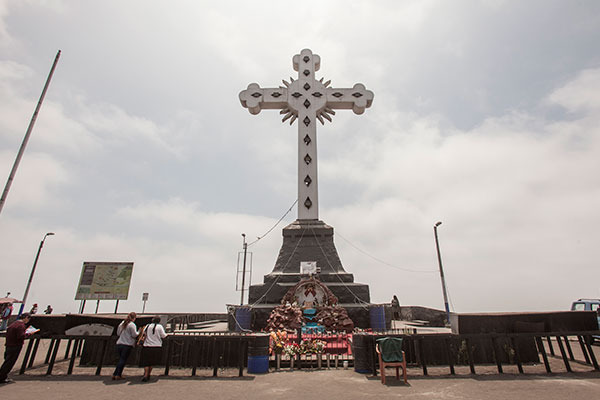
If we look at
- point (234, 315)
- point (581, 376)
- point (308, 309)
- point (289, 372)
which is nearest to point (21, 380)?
point (289, 372)

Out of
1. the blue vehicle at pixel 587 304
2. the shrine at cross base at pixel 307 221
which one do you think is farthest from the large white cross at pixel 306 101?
the blue vehicle at pixel 587 304

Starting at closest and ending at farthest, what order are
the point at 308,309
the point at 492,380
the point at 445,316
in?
1. the point at 492,380
2. the point at 308,309
3. the point at 445,316

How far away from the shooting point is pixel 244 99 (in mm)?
21547

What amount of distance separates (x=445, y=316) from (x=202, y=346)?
59.2 feet

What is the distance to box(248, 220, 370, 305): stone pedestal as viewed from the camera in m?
15.7

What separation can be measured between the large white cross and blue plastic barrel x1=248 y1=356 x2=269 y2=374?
13.3 m

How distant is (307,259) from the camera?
1739cm

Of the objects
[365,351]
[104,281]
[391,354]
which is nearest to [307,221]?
[365,351]

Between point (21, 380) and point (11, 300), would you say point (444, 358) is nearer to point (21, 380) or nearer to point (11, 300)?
point (21, 380)

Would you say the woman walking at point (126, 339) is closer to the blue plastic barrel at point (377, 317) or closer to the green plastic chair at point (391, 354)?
the green plastic chair at point (391, 354)

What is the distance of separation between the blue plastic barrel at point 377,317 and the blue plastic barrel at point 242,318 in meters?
5.72

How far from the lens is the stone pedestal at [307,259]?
1566cm

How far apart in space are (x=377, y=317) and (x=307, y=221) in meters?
6.68

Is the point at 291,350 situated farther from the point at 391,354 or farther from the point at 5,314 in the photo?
the point at 5,314
